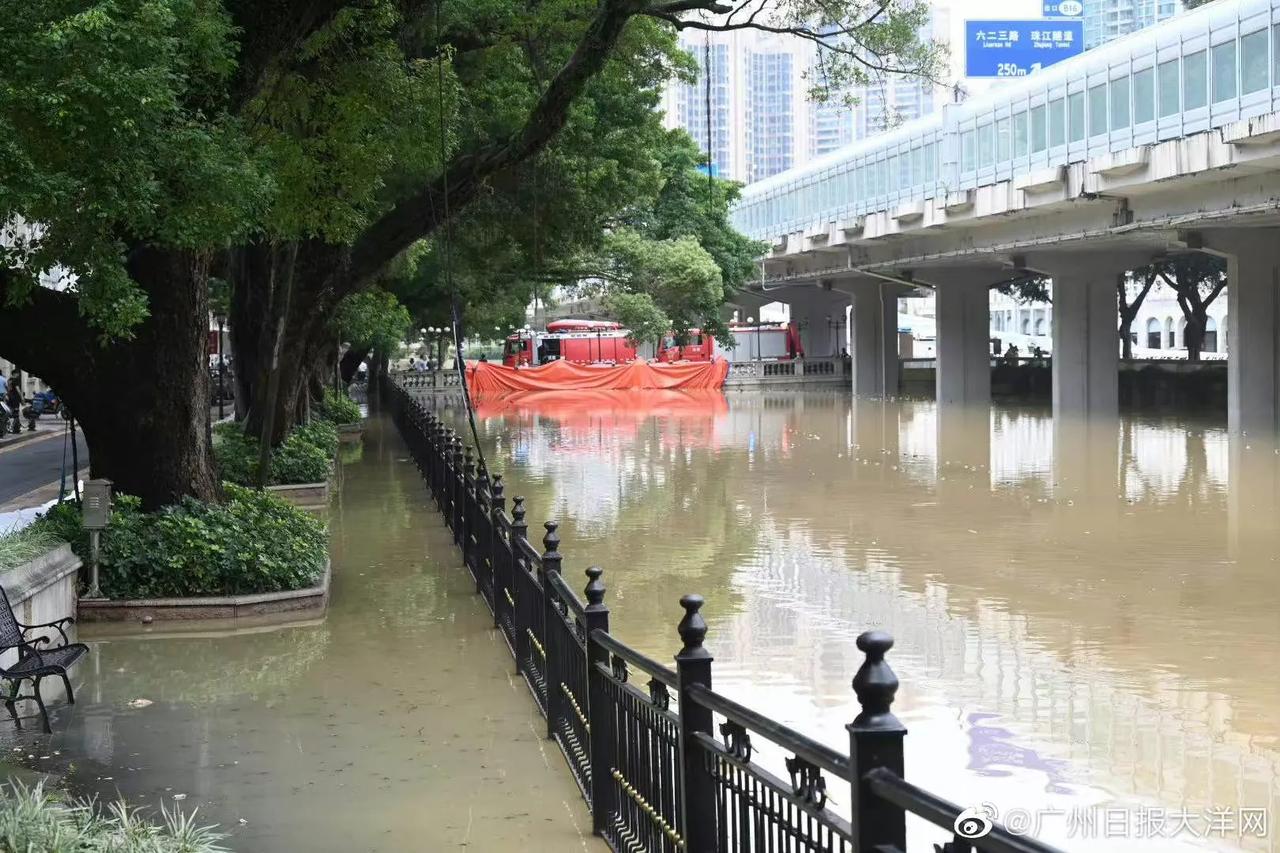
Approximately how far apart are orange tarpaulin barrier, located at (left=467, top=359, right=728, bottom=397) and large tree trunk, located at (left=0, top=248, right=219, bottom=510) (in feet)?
173

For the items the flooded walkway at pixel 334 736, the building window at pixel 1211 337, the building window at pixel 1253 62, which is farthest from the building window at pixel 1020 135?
the building window at pixel 1211 337

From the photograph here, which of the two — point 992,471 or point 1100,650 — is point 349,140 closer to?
point 1100,650

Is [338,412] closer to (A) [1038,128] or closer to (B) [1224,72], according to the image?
(A) [1038,128]

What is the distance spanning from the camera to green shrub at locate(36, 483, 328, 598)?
13133mm

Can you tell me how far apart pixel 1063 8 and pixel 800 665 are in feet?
191

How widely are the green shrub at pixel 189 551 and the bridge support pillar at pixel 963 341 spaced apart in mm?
40879

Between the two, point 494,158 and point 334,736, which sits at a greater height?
point 494,158

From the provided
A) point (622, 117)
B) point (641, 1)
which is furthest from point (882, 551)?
point (622, 117)

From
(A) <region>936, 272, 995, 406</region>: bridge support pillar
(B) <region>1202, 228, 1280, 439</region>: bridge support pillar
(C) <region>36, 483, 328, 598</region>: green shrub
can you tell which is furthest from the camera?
(A) <region>936, 272, 995, 406</region>: bridge support pillar

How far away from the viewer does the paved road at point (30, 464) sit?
25541 millimetres

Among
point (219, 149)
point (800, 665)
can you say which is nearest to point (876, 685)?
point (800, 665)

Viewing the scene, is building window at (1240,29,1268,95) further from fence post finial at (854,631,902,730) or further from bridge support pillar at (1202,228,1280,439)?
fence post finial at (854,631,902,730)

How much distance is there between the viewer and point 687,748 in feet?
18.6

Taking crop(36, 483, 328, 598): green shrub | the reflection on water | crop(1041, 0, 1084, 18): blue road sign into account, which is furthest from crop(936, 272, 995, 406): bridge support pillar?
crop(36, 483, 328, 598): green shrub
